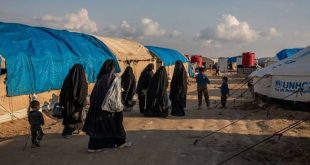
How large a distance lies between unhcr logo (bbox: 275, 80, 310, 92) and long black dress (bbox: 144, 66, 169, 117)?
359 centimetres

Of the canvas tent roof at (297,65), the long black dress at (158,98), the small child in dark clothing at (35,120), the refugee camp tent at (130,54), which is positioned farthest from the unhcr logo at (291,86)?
the refugee camp tent at (130,54)

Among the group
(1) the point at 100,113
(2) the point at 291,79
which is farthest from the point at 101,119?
(2) the point at 291,79

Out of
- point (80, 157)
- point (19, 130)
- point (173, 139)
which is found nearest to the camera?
point (80, 157)

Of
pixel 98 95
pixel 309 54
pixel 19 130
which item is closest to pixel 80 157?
pixel 98 95

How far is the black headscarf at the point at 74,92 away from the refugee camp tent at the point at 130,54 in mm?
9792

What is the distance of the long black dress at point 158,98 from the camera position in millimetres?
11961

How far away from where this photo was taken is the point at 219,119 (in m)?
11.5

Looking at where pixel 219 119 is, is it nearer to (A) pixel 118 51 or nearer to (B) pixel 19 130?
(B) pixel 19 130

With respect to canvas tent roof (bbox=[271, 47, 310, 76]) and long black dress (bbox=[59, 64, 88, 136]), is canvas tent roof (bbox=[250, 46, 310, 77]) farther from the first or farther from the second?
long black dress (bbox=[59, 64, 88, 136])

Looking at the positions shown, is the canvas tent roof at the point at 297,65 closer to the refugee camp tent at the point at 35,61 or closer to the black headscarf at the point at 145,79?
the black headscarf at the point at 145,79

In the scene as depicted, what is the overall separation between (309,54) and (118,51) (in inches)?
369

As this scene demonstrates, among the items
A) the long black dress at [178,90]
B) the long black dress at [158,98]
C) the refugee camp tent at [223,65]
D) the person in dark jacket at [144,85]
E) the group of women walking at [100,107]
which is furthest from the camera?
the refugee camp tent at [223,65]

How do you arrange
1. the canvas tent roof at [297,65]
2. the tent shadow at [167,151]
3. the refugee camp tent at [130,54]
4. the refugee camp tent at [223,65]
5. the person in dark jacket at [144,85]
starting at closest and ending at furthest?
the tent shadow at [167,151] → the canvas tent roof at [297,65] → the person in dark jacket at [144,85] → the refugee camp tent at [130,54] → the refugee camp tent at [223,65]

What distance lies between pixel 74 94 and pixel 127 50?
12.2 meters
